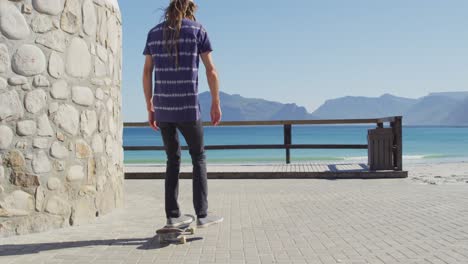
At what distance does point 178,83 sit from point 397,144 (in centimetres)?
744

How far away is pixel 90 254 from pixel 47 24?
214 cm

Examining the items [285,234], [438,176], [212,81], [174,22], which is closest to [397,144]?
[438,176]

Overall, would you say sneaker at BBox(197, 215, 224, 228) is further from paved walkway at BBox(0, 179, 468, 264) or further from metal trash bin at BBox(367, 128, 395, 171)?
metal trash bin at BBox(367, 128, 395, 171)

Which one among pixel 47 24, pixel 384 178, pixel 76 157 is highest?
pixel 47 24

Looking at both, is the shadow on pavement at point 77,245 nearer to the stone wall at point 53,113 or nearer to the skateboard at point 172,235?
Result: the skateboard at point 172,235

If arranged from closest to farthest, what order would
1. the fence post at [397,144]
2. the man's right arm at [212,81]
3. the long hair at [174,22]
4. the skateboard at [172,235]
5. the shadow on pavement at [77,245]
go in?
the shadow on pavement at [77,245], the skateboard at [172,235], the long hair at [174,22], the man's right arm at [212,81], the fence post at [397,144]

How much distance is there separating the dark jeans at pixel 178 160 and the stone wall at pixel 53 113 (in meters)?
1.11

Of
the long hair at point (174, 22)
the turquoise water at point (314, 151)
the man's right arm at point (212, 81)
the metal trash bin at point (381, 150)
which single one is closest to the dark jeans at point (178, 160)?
the man's right arm at point (212, 81)

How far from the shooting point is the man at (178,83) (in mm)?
4309

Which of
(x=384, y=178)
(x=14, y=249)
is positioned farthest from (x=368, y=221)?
(x=384, y=178)

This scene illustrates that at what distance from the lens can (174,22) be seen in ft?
14.2

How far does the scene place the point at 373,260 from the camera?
3.61 m

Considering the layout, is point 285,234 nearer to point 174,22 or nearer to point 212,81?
point 212,81

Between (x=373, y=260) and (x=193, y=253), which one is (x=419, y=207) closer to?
(x=373, y=260)
